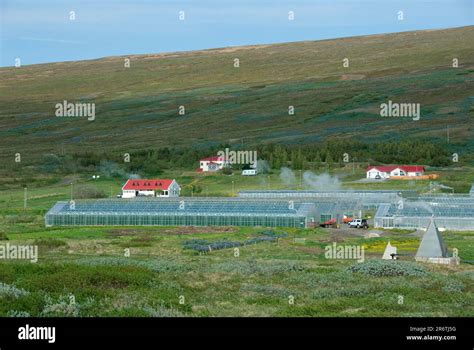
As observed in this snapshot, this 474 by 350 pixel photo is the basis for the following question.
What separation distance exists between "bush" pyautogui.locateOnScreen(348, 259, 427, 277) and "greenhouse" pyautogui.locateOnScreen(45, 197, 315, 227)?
28.6m

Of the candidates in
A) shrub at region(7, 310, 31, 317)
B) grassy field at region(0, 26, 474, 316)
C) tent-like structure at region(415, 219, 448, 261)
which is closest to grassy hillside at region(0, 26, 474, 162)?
grassy field at region(0, 26, 474, 316)

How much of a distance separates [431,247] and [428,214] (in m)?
20.8

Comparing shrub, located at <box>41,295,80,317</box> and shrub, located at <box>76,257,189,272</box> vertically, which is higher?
shrub, located at <box>41,295,80,317</box>

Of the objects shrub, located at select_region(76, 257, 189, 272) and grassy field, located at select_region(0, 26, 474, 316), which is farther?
shrub, located at select_region(76, 257, 189, 272)

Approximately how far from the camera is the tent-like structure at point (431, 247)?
36062mm

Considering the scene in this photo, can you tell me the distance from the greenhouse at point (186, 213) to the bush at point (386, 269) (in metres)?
28.6

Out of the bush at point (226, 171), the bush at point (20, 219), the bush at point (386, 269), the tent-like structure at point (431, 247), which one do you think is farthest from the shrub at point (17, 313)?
the bush at point (226, 171)

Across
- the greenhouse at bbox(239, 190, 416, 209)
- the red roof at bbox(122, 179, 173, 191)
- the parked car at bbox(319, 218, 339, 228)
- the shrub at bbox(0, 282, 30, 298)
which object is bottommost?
the parked car at bbox(319, 218, 339, 228)

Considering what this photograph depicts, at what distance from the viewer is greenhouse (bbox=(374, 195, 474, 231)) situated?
5556 centimetres

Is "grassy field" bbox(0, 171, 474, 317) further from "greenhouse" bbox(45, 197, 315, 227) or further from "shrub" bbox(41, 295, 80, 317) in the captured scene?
"greenhouse" bbox(45, 197, 315, 227)

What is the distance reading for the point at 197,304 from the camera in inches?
858

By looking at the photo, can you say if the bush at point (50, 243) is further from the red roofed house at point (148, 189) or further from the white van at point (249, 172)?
the white van at point (249, 172)
